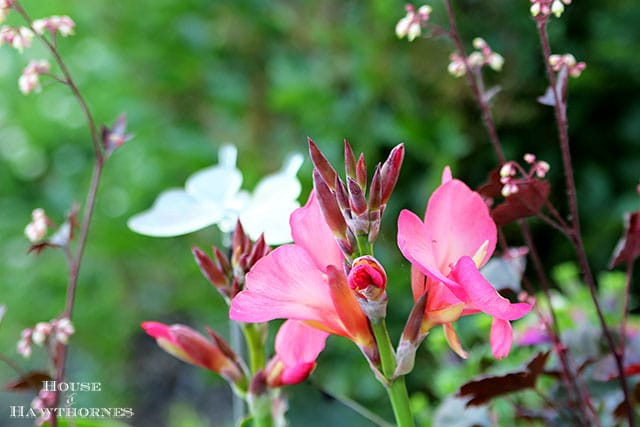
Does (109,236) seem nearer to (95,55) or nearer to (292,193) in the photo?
(95,55)

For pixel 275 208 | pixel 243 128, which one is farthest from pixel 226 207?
pixel 243 128

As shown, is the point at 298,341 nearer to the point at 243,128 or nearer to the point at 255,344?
the point at 255,344

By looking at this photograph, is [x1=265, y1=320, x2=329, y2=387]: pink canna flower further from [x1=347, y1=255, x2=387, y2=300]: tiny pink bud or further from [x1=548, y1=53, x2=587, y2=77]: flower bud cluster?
[x1=548, y1=53, x2=587, y2=77]: flower bud cluster

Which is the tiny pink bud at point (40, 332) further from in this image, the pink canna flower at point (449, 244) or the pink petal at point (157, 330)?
the pink canna flower at point (449, 244)

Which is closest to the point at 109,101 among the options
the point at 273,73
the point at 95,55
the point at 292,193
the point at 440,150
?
the point at 95,55

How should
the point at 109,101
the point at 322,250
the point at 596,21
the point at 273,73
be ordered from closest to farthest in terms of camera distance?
the point at 322,250
the point at 596,21
the point at 273,73
the point at 109,101

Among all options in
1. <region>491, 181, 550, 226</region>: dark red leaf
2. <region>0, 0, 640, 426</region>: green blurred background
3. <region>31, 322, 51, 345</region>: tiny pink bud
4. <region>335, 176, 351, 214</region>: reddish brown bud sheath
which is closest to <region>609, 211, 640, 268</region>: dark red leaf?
<region>491, 181, 550, 226</region>: dark red leaf

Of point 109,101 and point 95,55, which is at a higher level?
point 95,55
